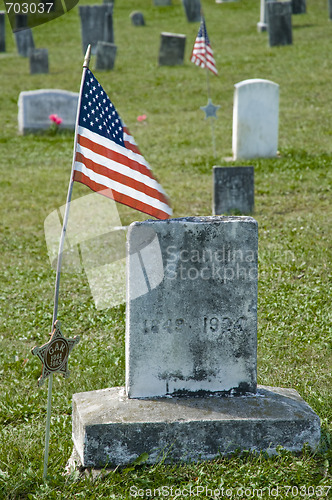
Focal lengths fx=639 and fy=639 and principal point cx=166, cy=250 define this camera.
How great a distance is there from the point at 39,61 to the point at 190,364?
18517 mm

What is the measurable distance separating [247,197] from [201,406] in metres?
5.61

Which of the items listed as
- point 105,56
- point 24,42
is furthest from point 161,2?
point 105,56

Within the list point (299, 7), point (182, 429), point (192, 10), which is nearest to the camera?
point (182, 429)

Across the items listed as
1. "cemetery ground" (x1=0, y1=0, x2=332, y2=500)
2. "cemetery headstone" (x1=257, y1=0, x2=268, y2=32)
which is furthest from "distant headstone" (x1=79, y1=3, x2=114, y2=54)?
"cemetery headstone" (x1=257, y1=0, x2=268, y2=32)

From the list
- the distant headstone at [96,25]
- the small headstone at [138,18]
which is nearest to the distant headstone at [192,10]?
the small headstone at [138,18]

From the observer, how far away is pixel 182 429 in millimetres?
3854

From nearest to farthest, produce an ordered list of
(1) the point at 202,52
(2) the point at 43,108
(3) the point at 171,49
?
(1) the point at 202,52 < (2) the point at 43,108 < (3) the point at 171,49

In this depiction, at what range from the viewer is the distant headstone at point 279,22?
19.8 meters

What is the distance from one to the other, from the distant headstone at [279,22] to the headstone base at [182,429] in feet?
59.2

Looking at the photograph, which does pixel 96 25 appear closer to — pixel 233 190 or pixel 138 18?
pixel 138 18

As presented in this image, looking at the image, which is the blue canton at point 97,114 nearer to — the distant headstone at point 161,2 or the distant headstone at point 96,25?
the distant headstone at point 96,25

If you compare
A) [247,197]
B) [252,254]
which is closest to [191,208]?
[247,197]

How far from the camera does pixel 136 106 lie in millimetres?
16922

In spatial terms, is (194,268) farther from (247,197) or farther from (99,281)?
(247,197)
